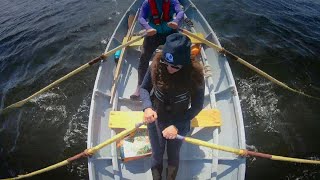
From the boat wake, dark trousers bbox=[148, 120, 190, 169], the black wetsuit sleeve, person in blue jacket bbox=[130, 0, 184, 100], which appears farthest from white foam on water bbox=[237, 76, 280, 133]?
the boat wake

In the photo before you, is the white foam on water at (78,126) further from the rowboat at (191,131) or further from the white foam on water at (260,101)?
the white foam on water at (260,101)

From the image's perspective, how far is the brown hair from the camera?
4.29 metres

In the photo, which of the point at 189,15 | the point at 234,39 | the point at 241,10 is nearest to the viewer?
the point at 189,15

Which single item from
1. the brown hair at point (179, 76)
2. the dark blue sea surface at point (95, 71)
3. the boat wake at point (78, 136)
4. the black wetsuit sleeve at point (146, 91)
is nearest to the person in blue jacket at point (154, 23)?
the boat wake at point (78, 136)

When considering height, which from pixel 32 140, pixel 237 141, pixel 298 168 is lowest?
pixel 298 168

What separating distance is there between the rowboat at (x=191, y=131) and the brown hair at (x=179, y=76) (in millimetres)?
2068

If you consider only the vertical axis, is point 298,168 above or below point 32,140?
below

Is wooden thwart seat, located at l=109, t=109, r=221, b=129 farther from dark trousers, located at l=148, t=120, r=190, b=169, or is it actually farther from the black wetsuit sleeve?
the black wetsuit sleeve

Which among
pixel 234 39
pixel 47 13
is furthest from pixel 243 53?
pixel 47 13

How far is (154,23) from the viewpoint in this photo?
24.7 ft

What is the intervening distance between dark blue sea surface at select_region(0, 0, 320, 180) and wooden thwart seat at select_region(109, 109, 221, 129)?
1.75 m

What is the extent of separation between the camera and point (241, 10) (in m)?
15.1

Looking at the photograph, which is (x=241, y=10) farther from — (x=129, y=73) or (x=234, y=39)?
(x=129, y=73)

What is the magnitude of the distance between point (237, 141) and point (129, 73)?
12.8 ft
